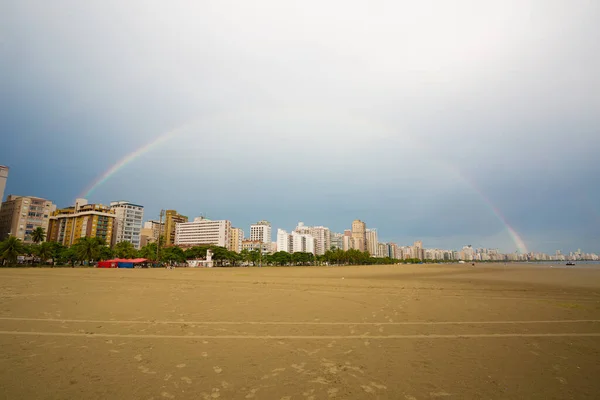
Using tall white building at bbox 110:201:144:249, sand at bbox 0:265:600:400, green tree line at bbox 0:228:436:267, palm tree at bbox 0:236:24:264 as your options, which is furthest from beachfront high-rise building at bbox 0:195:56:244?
sand at bbox 0:265:600:400

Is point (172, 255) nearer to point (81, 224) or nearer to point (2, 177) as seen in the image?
point (81, 224)

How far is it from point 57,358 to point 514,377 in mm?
10479

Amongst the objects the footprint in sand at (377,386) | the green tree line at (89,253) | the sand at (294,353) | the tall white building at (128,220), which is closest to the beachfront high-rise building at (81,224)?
the tall white building at (128,220)

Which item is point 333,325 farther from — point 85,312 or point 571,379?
point 85,312

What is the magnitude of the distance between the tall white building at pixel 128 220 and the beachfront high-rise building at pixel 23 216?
43.3 metres

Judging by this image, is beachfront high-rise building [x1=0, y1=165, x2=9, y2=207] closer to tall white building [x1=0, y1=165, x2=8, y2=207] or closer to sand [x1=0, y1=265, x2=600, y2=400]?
tall white building [x1=0, y1=165, x2=8, y2=207]

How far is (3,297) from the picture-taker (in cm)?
1750

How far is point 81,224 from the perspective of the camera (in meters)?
155

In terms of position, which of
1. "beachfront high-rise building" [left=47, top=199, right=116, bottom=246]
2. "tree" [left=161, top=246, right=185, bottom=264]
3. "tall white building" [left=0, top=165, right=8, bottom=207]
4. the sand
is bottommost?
the sand

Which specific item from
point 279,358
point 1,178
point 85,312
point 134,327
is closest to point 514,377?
point 279,358

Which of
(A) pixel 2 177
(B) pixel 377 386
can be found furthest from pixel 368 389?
(A) pixel 2 177

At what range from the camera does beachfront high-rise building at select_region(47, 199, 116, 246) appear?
153m

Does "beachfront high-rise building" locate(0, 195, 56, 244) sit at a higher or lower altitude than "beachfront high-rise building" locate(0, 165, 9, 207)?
lower

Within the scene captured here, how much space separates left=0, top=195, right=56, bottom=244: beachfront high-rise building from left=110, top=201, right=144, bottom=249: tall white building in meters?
43.3
